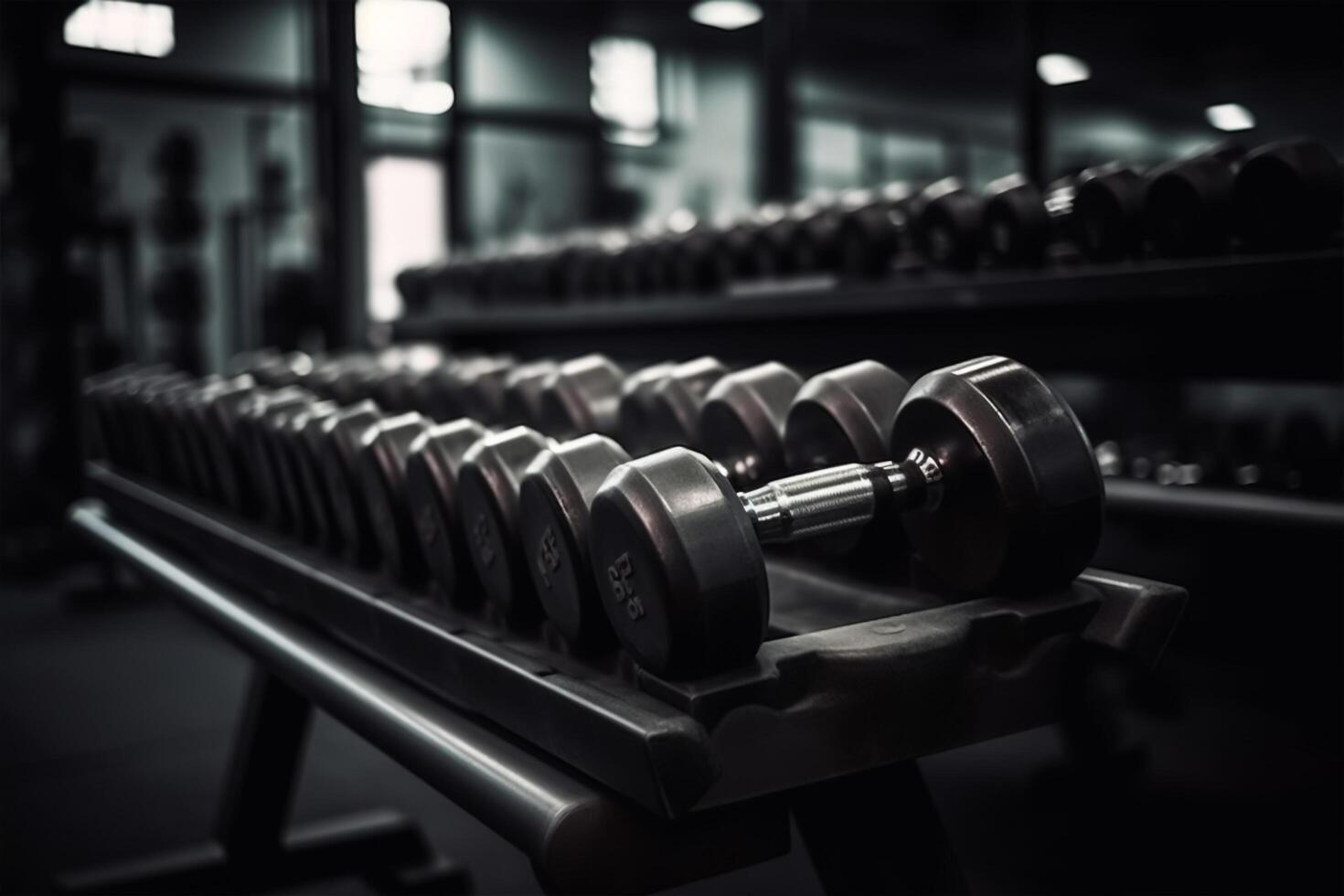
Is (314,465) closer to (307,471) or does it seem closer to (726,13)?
(307,471)

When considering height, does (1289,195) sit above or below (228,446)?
above

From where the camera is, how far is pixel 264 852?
5.24ft

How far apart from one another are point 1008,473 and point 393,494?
1.65 ft

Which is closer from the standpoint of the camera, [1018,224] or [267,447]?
[267,447]

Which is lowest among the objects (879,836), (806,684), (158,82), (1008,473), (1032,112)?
(879,836)

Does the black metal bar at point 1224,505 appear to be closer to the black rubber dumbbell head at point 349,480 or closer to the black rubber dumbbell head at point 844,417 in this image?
the black rubber dumbbell head at point 844,417

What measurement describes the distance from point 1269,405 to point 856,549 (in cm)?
203

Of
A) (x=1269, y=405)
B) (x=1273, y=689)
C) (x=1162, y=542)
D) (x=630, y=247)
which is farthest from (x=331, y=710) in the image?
(x=1269, y=405)

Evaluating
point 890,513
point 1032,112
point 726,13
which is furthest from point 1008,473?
point 726,13

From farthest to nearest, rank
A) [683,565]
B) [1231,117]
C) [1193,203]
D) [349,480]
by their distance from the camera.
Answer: [1231,117] → [1193,203] → [349,480] → [683,565]

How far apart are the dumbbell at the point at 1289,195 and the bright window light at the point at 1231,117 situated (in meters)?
1.33

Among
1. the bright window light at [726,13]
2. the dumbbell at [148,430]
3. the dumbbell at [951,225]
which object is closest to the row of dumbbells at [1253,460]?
the dumbbell at [951,225]

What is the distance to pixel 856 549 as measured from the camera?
0.83 m

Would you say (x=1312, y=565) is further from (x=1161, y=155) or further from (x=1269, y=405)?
(x=1161, y=155)
